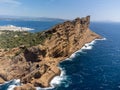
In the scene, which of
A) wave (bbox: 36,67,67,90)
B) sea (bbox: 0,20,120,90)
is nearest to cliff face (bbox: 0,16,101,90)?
wave (bbox: 36,67,67,90)

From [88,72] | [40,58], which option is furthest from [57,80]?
[88,72]

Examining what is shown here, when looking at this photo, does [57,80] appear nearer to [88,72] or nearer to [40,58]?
[40,58]

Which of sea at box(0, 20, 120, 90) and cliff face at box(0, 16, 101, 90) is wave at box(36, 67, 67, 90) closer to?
sea at box(0, 20, 120, 90)

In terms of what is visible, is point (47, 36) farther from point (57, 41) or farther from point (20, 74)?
point (20, 74)

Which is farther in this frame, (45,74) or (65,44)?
(65,44)

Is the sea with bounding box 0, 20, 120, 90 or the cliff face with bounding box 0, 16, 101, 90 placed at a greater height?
the cliff face with bounding box 0, 16, 101, 90

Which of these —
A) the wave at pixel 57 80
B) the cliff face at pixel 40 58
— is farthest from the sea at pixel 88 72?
the cliff face at pixel 40 58

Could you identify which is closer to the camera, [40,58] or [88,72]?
[40,58]

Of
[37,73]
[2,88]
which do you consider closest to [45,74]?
[37,73]
